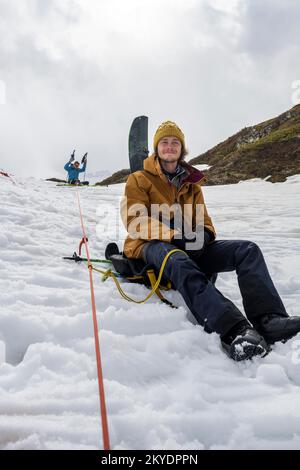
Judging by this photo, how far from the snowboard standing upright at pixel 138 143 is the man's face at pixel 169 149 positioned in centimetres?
422

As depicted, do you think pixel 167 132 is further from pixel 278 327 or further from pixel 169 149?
pixel 278 327

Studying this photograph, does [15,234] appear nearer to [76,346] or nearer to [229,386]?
[76,346]

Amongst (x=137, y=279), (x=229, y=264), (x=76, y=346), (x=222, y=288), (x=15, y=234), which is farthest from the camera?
(x=15, y=234)

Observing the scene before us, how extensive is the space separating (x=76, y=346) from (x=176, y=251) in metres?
1.00

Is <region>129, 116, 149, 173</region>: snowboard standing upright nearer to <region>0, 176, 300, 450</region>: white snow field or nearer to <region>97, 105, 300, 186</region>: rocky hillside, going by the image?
<region>0, 176, 300, 450</region>: white snow field

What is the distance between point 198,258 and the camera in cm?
298

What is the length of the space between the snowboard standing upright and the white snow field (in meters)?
4.90

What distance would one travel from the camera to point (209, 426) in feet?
4.62

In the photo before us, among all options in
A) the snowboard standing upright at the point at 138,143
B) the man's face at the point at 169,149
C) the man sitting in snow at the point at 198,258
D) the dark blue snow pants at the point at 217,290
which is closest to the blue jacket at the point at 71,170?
the snowboard standing upright at the point at 138,143

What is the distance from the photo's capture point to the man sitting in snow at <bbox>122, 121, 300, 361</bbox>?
2.08 m

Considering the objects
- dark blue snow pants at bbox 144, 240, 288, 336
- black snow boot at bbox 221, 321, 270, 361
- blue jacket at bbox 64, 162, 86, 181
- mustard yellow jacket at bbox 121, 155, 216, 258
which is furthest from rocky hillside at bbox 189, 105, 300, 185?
black snow boot at bbox 221, 321, 270, 361

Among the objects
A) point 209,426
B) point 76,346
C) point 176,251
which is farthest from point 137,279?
point 209,426
